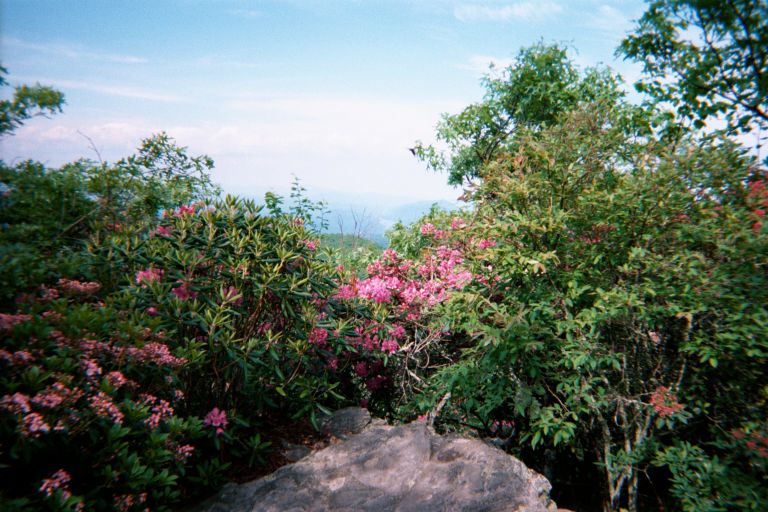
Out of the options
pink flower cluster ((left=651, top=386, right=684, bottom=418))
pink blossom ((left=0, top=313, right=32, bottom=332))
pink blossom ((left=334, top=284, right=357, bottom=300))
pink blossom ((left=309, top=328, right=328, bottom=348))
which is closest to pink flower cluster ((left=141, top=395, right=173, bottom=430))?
pink blossom ((left=0, top=313, right=32, bottom=332))

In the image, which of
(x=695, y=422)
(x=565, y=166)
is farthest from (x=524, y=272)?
(x=695, y=422)

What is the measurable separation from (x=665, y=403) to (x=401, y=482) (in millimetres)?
2045

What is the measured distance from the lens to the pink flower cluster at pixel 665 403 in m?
3.07

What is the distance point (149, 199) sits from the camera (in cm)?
506

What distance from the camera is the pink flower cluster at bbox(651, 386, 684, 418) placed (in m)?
3.07

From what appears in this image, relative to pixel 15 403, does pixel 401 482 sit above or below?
below

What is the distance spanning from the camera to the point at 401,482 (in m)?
2.81

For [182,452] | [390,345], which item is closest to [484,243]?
[390,345]

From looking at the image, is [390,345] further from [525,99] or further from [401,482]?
[525,99]

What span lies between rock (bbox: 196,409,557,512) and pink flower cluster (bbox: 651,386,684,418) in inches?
42.4

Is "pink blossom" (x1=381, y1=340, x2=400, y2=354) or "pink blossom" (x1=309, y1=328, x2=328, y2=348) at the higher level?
"pink blossom" (x1=309, y1=328, x2=328, y2=348)

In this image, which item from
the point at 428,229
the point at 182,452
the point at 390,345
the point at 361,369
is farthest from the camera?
the point at 428,229

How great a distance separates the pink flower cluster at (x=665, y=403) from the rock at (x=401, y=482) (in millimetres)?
1077

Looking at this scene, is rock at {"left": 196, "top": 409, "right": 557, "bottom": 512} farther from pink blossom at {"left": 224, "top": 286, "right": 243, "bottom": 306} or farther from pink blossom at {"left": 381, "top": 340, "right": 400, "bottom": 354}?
pink blossom at {"left": 224, "top": 286, "right": 243, "bottom": 306}
